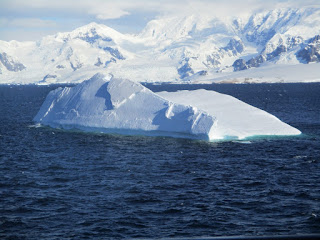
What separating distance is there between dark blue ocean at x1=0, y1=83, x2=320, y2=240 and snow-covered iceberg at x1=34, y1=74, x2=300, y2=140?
1.52m

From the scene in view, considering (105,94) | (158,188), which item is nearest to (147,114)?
(105,94)

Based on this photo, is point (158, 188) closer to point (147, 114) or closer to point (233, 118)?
point (147, 114)

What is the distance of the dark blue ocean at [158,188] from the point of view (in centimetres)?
1864

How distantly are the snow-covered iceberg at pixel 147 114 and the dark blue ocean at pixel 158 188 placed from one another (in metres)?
1.52

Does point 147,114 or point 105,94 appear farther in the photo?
Answer: point 105,94

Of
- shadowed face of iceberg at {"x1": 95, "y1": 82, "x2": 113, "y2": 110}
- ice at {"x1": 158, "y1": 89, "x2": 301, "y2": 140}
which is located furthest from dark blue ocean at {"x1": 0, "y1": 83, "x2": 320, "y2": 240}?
shadowed face of iceberg at {"x1": 95, "y1": 82, "x2": 113, "y2": 110}

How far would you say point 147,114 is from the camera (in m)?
42.7

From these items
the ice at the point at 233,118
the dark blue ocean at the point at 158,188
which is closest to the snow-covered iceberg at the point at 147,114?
the ice at the point at 233,118

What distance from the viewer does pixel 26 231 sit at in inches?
723

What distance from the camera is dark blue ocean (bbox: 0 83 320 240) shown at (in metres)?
18.6

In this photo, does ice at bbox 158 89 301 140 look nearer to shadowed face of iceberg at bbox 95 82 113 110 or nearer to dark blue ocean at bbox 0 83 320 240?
dark blue ocean at bbox 0 83 320 240

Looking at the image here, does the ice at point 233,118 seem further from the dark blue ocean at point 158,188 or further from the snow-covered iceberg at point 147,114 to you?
the dark blue ocean at point 158,188

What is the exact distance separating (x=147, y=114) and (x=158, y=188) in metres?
18.7

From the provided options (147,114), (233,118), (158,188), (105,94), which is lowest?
(158,188)
